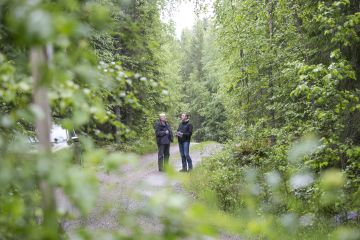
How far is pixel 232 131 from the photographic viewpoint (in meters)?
13.7

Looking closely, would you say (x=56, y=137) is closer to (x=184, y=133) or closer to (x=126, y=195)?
(x=126, y=195)

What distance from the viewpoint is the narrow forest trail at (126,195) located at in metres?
2.09

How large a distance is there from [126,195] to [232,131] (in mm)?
4993

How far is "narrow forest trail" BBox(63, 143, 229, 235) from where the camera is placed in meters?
2.09

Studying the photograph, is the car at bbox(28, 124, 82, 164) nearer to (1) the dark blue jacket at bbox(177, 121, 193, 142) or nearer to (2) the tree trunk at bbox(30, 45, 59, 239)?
(2) the tree trunk at bbox(30, 45, 59, 239)

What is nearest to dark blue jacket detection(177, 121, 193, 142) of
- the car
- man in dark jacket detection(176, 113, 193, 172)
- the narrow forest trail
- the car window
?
man in dark jacket detection(176, 113, 193, 172)

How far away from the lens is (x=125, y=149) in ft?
61.8

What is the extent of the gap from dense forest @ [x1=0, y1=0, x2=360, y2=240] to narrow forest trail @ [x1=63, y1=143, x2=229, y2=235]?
18 cm

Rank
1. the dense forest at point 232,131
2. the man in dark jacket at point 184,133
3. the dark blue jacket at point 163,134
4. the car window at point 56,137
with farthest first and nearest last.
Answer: the dark blue jacket at point 163,134 → the man in dark jacket at point 184,133 → the car window at point 56,137 → the dense forest at point 232,131

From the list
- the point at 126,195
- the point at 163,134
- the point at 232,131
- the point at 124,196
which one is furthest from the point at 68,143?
the point at 232,131

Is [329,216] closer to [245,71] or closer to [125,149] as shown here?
[245,71]

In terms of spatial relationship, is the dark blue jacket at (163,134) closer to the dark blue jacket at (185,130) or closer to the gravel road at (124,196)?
the dark blue jacket at (185,130)

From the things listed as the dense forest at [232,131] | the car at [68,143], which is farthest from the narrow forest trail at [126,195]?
the car at [68,143]

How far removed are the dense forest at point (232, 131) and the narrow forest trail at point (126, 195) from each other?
18 centimetres
